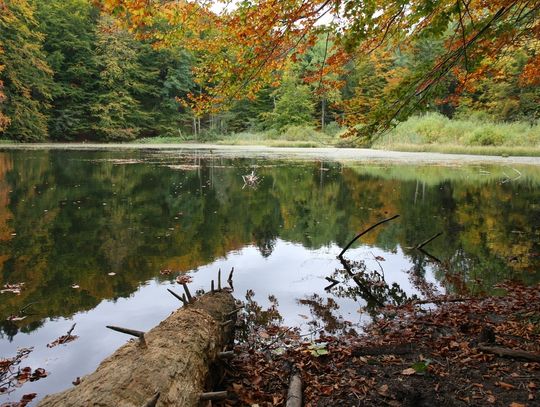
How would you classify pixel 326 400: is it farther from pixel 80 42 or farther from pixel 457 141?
pixel 80 42

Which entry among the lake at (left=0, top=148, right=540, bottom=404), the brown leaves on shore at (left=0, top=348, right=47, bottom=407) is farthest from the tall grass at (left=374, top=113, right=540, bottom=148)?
the brown leaves on shore at (left=0, top=348, right=47, bottom=407)

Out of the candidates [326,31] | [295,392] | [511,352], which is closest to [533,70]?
[326,31]

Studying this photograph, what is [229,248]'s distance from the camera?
714cm

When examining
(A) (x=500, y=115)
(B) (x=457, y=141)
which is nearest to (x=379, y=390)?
(B) (x=457, y=141)

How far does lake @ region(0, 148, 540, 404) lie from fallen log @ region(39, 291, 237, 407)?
106 cm

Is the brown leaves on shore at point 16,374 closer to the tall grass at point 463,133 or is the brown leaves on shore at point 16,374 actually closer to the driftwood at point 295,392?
the driftwood at point 295,392

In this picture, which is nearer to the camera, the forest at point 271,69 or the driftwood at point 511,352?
the driftwood at point 511,352

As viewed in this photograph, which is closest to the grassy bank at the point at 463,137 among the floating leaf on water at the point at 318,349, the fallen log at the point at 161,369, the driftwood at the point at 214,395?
the floating leaf on water at the point at 318,349

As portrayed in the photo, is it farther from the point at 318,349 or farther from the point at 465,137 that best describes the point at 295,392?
the point at 465,137

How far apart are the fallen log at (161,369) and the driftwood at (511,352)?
2137mm

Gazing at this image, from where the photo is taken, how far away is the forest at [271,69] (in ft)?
15.0

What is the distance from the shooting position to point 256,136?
43.8 metres

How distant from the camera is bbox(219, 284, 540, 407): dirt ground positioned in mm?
2830

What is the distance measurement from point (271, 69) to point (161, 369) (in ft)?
14.0
